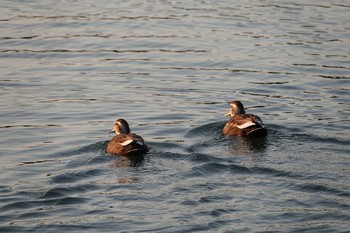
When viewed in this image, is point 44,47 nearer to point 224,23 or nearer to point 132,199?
point 224,23

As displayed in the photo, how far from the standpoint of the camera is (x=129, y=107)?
21.8m

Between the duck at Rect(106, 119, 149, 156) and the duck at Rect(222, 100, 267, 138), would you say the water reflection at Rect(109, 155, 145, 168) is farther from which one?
the duck at Rect(222, 100, 267, 138)

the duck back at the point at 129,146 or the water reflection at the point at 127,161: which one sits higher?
the duck back at the point at 129,146

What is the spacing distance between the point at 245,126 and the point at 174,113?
259 cm

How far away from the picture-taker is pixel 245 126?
1906 cm

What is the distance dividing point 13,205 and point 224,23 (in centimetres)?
1517

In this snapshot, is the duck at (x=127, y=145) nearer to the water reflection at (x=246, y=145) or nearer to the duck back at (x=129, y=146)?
the duck back at (x=129, y=146)

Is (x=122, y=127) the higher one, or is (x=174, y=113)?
(x=122, y=127)

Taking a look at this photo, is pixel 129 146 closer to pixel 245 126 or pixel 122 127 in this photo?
pixel 122 127

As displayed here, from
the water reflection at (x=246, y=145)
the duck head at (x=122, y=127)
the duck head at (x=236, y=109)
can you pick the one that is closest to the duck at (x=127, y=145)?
the duck head at (x=122, y=127)

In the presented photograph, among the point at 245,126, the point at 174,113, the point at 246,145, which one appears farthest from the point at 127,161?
the point at 174,113

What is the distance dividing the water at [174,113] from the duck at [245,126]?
0.31 meters

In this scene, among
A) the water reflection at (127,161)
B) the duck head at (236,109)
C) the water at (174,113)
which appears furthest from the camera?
the duck head at (236,109)

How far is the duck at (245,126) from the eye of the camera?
18875 millimetres
